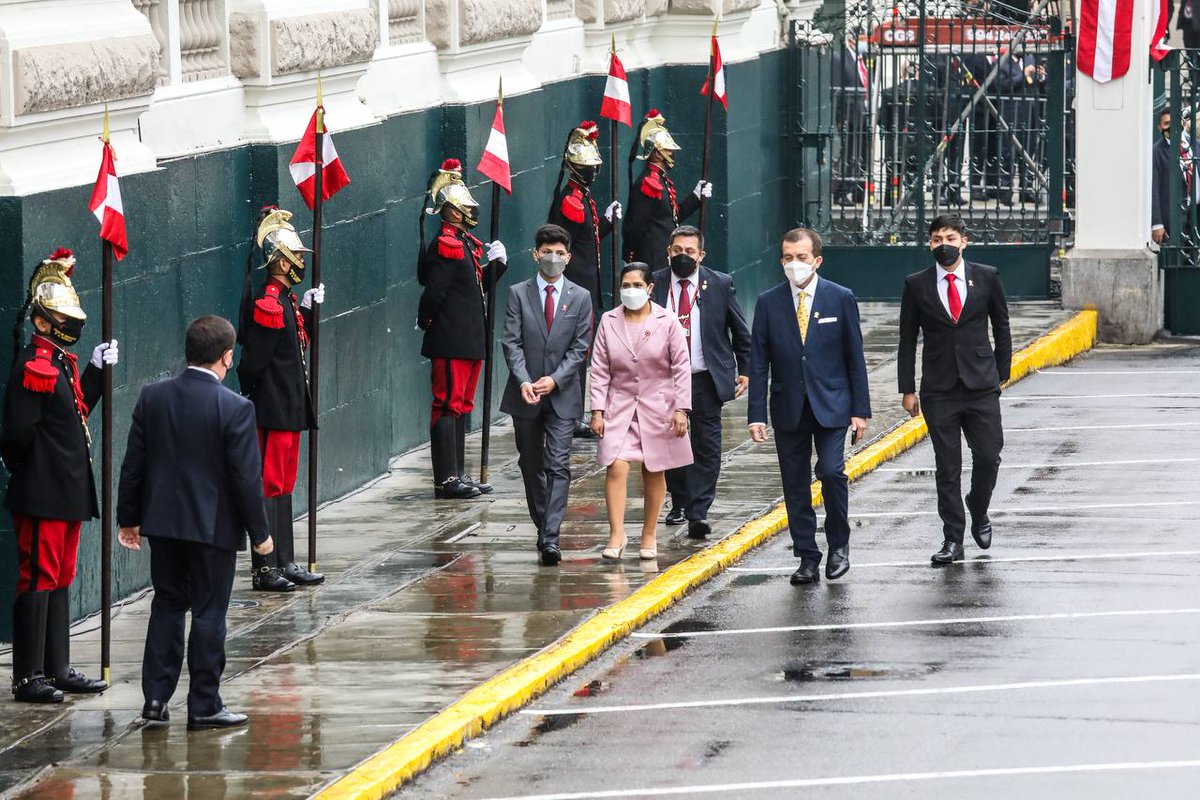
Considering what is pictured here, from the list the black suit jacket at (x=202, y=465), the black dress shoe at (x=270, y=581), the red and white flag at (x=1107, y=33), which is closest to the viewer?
the black suit jacket at (x=202, y=465)

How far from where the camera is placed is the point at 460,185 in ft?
54.1

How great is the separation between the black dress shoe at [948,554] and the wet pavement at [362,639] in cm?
129

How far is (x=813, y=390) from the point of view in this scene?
44.9 ft

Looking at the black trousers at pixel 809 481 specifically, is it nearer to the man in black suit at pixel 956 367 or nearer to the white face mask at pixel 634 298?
the man in black suit at pixel 956 367

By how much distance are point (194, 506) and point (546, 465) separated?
430cm

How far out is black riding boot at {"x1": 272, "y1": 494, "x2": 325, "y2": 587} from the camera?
1360 cm

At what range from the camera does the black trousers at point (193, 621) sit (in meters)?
10.4

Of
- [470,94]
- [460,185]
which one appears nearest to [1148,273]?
[470,94]

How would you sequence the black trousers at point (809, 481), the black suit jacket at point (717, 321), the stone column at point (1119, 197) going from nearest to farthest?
the black trousers at point (809, 481)
the black suit jacket at point (717, 321)
the stone column at point (1119, 197)

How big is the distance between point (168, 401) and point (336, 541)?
15.3 feet

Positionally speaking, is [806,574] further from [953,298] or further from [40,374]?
[40,374]

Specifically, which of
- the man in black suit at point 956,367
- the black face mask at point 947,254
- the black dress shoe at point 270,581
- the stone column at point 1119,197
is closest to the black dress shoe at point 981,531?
the man in black suit at point 956,367

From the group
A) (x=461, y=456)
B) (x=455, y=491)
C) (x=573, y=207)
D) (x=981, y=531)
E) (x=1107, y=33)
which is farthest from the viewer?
(x=1107, y=33)

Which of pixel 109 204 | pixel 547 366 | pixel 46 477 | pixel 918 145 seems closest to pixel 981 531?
pixel 547 366
